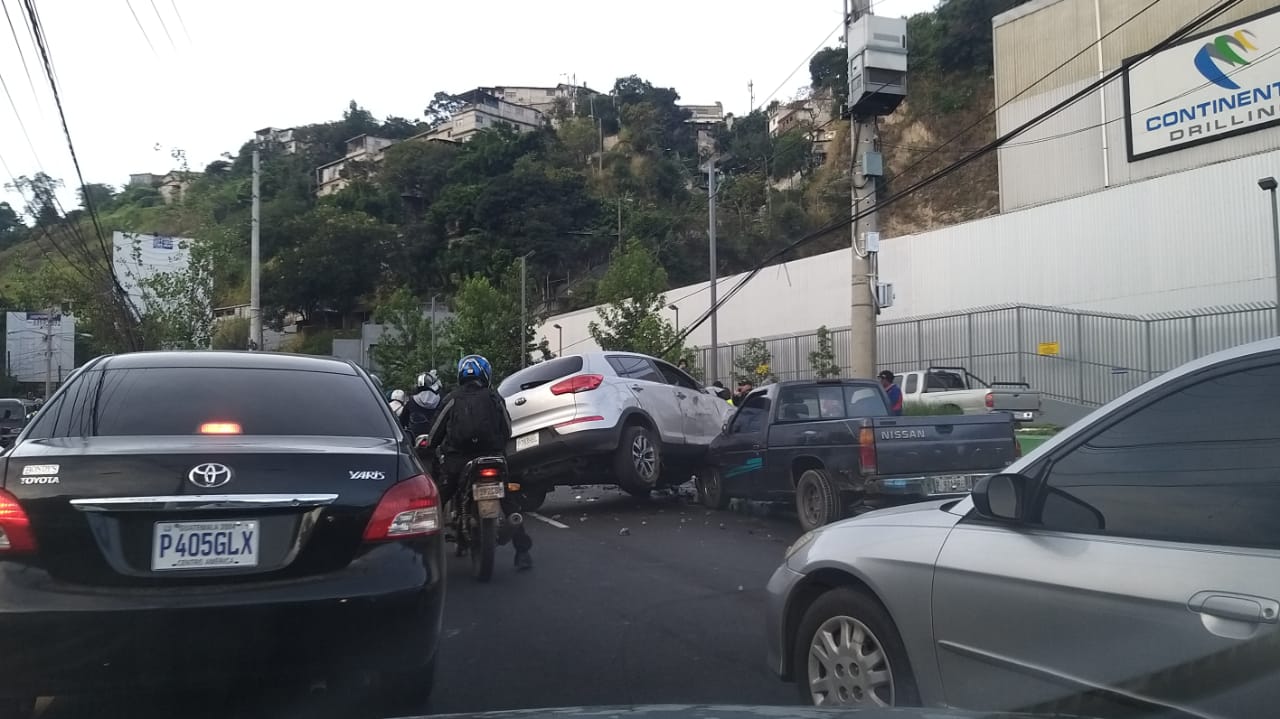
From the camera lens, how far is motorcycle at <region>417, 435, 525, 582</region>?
7.68 m

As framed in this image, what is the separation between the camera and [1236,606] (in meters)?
2.71

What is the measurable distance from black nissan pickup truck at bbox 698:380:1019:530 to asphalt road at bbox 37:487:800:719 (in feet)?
2.11

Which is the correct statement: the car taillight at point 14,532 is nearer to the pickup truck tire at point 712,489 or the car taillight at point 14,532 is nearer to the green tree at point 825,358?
the pickup truck tire at point 712,489

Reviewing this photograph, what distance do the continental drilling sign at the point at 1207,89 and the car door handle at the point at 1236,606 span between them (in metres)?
28.0

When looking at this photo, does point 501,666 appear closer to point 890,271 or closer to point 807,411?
point 807,411

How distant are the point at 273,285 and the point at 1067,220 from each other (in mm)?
53671

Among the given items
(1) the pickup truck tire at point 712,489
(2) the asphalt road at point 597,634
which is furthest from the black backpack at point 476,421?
(1) the pickup truck tire at point 712,489

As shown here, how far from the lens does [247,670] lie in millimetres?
3674

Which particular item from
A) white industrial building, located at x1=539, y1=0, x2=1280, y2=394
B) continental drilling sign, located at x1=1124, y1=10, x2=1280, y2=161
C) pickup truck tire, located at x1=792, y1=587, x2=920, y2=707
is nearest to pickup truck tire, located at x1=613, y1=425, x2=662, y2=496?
pickup truck tire, located at x1=792, y1=587, x2=920, y2=707

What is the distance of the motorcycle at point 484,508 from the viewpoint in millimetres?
7684

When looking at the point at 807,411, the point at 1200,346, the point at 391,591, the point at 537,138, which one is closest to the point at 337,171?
the point at 537,138

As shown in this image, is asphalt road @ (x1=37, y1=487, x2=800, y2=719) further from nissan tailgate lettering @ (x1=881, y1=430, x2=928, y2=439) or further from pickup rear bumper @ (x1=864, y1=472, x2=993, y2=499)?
nissan tailgate lettering @ (x1=881, y1=430, x2=928, y2=439)

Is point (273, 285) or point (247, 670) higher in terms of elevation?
point (273, 285)

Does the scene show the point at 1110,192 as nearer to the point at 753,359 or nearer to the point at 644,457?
the point at 753,359
